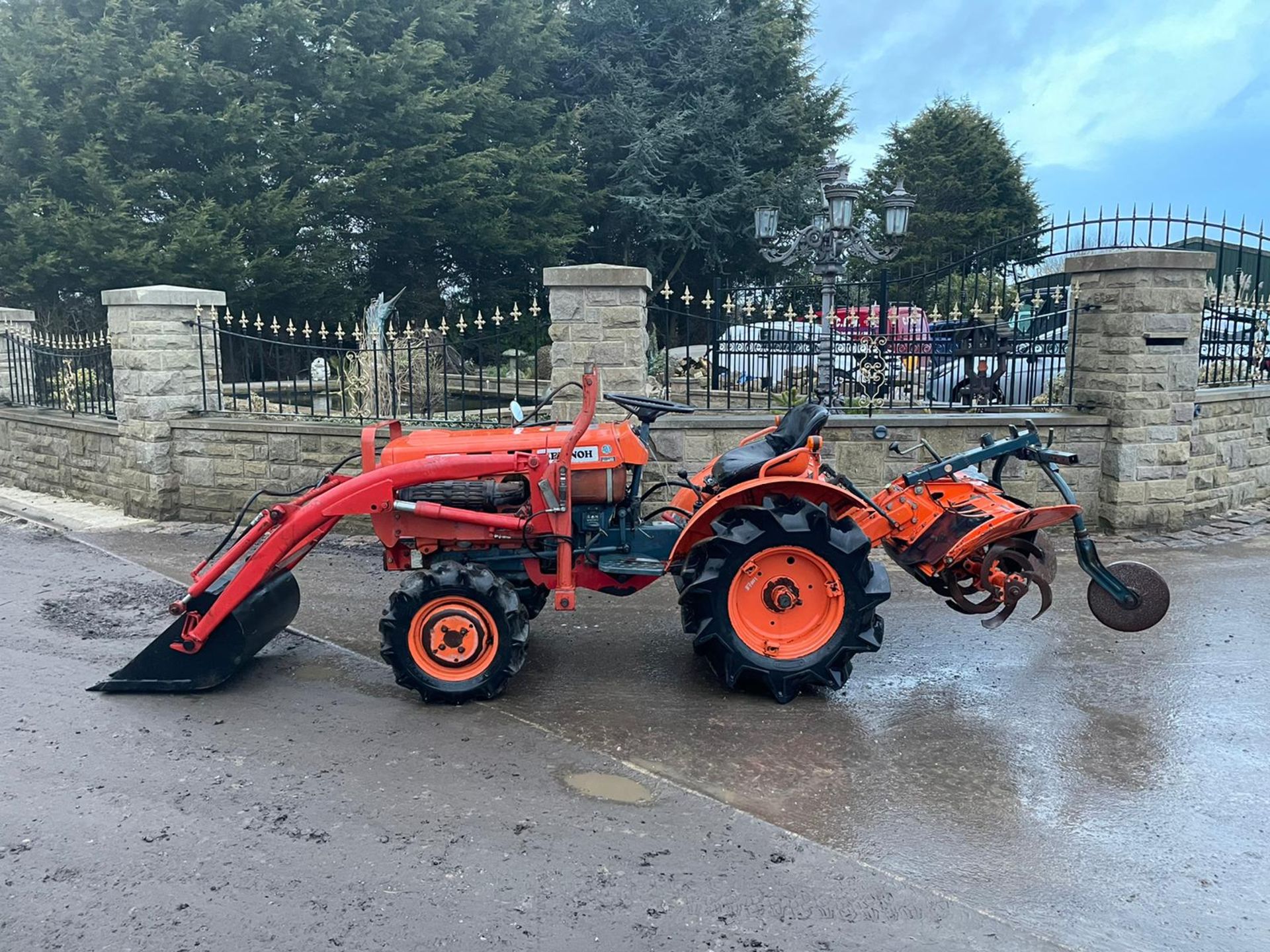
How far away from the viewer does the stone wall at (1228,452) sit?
8.28 metres

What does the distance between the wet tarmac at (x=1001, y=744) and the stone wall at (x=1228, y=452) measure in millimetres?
2323

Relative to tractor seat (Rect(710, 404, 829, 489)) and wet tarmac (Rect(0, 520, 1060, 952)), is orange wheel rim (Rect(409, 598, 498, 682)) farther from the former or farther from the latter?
tractor seat (Rect(710, 404, 829, 489))

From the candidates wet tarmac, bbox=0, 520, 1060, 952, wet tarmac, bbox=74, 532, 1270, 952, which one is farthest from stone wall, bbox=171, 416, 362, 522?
wet tarmac, bbox=0, 520, 1060, 952

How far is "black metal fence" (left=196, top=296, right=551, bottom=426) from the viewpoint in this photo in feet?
27.0

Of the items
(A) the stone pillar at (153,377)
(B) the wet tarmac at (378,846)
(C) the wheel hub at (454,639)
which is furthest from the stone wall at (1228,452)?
(A) the stone pillar at (153,377)

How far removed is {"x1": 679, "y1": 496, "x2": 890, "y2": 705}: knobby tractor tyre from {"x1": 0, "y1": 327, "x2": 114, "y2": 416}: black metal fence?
283 inches

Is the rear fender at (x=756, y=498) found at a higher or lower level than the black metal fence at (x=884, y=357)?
lower

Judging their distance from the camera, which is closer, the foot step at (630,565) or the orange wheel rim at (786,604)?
the orange wheel rim at (786,604)

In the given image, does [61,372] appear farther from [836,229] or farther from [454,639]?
[836,229]

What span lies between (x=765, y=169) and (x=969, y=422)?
15040 mm

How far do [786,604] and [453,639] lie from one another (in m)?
1.53

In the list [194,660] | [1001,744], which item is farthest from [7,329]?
[1001,744]

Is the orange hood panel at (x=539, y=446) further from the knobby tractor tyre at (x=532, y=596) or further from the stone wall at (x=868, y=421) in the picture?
the stone wall at (x=868, y=421)

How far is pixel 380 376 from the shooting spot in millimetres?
9742
